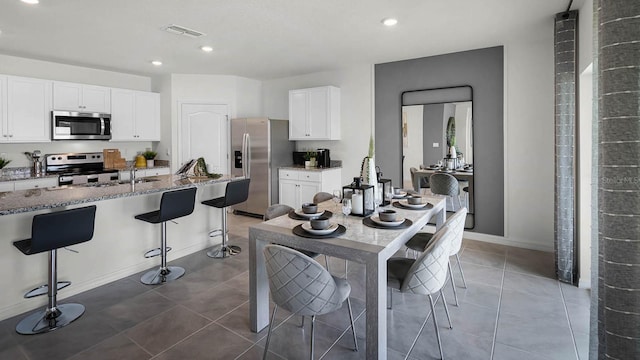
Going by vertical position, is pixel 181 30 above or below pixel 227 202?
above

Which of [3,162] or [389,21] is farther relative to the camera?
[3,162]

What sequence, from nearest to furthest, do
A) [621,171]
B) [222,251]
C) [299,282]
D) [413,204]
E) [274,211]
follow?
[621,171] → [299,282] → [413,204] → [274,211] → [222,251]

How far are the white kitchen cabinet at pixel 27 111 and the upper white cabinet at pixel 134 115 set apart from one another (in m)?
0.89

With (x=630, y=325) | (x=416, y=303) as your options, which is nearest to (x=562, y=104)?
(x=416, y=303)

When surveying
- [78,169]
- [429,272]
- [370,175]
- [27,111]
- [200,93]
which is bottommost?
[429,272]

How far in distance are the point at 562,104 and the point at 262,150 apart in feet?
13.6

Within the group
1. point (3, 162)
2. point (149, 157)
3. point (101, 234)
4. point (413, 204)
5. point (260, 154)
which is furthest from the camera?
point (149, 157)

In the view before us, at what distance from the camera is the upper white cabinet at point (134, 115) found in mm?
5605

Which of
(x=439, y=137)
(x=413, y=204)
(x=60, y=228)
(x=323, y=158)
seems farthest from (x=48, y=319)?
(x=439, y=137)

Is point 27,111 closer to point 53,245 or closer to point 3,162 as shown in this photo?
point 3,162

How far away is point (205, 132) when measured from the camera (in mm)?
6125

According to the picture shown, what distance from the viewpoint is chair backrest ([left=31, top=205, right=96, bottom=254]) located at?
225 centimetres

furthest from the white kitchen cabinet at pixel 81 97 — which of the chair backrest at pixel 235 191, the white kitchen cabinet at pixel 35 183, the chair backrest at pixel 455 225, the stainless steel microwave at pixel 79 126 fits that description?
the chair backrest at pixel 455 225

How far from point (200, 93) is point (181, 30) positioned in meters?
2.44
